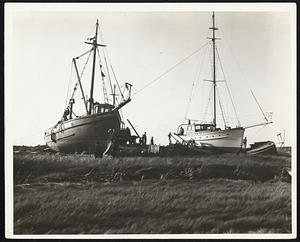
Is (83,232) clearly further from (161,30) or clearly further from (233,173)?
(161,30)

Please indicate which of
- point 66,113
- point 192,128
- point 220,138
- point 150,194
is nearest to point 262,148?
point 220,138

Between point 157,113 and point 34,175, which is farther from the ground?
point 157,113

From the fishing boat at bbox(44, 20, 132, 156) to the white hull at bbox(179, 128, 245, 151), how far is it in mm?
311

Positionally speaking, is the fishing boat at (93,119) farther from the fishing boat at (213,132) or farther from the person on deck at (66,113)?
the fishing boat at (213,132)

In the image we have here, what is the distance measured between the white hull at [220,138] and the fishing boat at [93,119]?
31 centimetres

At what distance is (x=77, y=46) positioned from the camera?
1.86 meters

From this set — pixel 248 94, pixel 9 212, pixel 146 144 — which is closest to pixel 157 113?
pixel 146 144

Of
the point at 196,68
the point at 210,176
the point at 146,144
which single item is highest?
the point at 196,68

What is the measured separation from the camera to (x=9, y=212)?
1.81 meters

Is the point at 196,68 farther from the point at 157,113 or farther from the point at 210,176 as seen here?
the point at 210,176

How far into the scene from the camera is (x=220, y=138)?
1.90 m

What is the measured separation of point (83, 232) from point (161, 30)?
3.00 ft

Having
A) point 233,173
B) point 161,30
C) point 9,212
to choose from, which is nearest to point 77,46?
point 161,30

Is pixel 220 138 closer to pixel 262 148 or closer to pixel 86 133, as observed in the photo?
pixel 262 148
